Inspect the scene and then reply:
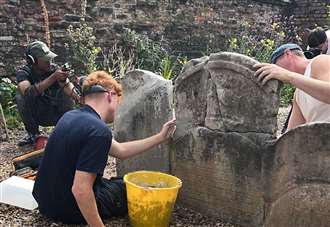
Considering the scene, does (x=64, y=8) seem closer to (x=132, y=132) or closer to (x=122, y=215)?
(x=132, y=132)

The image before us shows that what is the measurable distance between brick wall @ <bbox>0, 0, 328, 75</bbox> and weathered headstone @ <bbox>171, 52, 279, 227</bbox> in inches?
187

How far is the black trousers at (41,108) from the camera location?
5520 millimetres

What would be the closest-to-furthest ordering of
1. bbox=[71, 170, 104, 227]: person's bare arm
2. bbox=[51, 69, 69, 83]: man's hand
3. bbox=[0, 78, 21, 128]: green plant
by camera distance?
1. bbox=[71, 170, 104, 227]: person's bare arm
2. bbox=[51, 69, 69, 83]: man's hand
3. bbox=[0, 78, 21, 128]: green plant

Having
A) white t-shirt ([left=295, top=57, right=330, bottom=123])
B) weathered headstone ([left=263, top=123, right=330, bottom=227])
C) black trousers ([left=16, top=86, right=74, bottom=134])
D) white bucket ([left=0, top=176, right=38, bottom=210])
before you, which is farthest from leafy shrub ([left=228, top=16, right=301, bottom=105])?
white bucket ([left=0, top=176, right=38, bottom=210])

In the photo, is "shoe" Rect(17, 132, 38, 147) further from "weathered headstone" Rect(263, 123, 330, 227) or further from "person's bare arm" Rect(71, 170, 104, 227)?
"weathered headstone" Rect(263, 123, 330, 227)

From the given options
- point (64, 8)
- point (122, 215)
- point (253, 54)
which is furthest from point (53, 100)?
point (253, 54)

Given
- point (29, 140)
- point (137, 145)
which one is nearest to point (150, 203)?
point (137, 145)

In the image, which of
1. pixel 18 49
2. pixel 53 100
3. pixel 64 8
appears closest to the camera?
pixel 53 100

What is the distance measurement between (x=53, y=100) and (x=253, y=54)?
518cm

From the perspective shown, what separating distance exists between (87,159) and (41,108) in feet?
9.60

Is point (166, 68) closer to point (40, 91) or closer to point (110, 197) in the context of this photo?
point (40, 91)

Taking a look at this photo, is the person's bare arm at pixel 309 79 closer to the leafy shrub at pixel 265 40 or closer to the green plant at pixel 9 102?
the green plant at pixel 9 102

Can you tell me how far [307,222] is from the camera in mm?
2768

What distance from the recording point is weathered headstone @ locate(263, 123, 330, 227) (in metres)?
2.69
